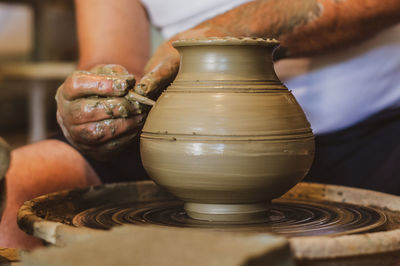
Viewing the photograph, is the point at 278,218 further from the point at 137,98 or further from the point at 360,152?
the point at 360,152

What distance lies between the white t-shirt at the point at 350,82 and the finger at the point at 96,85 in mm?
623

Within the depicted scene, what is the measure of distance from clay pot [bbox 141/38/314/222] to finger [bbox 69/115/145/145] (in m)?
0.12

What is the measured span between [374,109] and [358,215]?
1.94 feet

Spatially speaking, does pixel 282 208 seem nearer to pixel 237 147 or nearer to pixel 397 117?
pixel 237 147

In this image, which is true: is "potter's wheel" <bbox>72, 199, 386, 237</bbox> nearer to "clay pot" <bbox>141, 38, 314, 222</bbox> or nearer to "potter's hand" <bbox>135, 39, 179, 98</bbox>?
"clay pot" <bbox>141, 38, 314, 222</bbox>

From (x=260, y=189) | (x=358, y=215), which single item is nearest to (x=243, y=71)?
(x=260, y=189)

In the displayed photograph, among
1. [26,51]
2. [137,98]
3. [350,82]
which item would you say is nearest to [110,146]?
[137,98]

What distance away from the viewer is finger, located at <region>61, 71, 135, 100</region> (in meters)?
0.98

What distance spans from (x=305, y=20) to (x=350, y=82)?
28cm

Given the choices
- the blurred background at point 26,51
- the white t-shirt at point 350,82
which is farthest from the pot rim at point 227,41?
the blurred background at point 26,51

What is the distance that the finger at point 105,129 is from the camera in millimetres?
1036

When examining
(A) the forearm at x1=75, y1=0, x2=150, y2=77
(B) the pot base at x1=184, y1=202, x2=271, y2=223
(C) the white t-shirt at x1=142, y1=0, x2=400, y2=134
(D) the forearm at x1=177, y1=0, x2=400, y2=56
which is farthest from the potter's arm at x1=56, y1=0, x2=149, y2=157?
(C) the white t-shirt at x1=142, y1=0, x2=400, y2=134

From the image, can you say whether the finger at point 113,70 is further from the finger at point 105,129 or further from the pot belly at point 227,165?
the pot belly at point 227,165

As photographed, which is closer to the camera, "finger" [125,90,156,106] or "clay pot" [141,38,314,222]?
"clay pot" [141,38,314,222]
